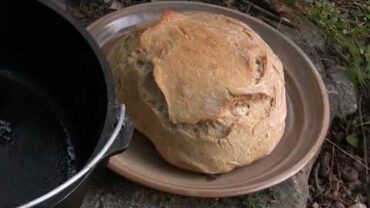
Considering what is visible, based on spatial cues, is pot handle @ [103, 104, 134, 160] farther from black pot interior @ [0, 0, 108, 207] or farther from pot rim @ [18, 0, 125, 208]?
black pot interior @ [0, 0, 108, 207]

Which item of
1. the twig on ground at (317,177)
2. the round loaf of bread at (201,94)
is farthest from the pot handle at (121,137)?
the twig on ground at (317,177)

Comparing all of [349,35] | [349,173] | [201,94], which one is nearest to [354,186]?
[349,173]

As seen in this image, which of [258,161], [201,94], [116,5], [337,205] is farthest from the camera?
[116,5]

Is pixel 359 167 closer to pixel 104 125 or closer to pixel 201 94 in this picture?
pixel 201 94

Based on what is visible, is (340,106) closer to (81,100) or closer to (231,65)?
(231,65)

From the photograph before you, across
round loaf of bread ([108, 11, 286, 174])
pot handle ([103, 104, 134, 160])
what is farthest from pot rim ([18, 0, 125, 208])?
round loaf of bread ([108, 11, 286, 174])
